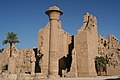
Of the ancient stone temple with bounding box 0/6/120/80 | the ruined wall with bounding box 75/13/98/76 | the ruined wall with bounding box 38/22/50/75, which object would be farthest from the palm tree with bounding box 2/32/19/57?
the ruined wall with bounding box 75/13/98/76

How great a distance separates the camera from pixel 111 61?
147ft

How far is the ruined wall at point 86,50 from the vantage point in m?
37.2

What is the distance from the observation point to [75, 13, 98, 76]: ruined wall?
37.2 m

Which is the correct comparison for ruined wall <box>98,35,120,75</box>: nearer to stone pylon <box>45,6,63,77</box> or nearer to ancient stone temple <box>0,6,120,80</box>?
ancient stone temple <box>0,6,120,80</box>

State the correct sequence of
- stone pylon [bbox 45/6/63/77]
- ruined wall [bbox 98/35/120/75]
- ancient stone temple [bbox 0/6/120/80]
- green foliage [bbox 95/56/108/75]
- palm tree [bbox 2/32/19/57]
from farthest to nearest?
palm tree [bbox 2/32/19/57] < ruined wall [bbox 98/35/120/75] < green foliage [bbox 95/56/108/75] < ancient stone temple [bbox 0/6/120/80] < stone pylon [bbox 45/6/63/77]

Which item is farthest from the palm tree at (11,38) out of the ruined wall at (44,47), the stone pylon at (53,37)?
the stone pylon at (53,37)

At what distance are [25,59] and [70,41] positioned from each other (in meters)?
11.1

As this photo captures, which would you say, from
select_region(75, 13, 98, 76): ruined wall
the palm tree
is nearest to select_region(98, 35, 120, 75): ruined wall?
select_region(75, 13, 98, 76): ruined wall

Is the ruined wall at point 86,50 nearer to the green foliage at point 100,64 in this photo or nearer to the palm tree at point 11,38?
the green foliage at point 100,64

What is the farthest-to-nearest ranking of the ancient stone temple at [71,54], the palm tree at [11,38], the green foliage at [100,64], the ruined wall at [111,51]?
the palm tree at [11,38]
the ruined wall at [111,51]
the green foliage at [100,64]
the ancient stone temple at [71,54]

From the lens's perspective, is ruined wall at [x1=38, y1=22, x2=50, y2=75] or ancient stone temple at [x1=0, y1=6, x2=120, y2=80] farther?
ruined wall at [x1=38, y1=22, x2=50, y2=75]

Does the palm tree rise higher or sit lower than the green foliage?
higher

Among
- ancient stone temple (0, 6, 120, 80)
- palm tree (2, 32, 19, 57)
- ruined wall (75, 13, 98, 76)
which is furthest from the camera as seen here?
palm tree (2, 32, 19, 57)

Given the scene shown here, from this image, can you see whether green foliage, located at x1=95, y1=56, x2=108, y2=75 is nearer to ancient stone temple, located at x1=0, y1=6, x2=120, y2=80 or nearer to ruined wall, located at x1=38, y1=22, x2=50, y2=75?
ancient stone temple, located at x1=0, y1=6, x2=120, y2=80
